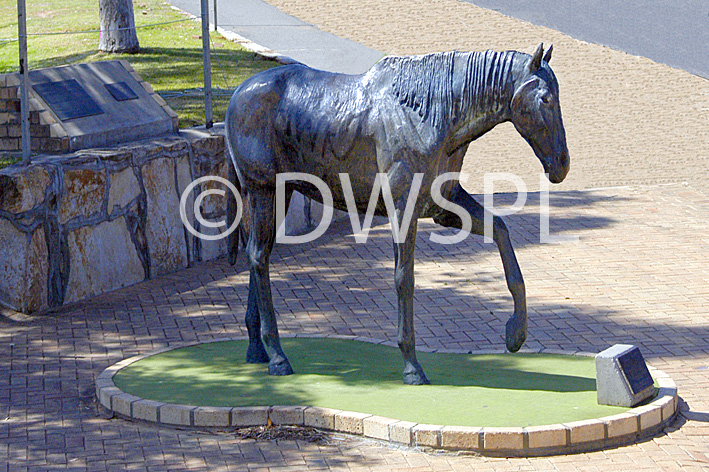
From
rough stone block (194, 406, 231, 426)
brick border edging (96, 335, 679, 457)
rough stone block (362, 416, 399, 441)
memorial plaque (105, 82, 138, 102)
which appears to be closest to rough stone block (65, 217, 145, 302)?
memorial plaque (105, 82, 138, 102)

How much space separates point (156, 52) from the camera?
17047 mm

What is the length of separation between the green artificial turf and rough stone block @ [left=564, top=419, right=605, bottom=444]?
0.11 metres

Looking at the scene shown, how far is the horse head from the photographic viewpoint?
246 inches

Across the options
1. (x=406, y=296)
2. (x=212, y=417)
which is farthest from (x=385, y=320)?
(x=212, y=417)

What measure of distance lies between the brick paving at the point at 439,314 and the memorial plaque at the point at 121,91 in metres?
1.97

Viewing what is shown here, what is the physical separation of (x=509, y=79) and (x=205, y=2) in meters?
5.89

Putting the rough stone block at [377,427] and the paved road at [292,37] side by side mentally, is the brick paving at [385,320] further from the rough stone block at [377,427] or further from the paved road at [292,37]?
the paved road at [292,37]

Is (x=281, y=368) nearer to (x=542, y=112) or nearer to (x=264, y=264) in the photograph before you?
(x=264, y=264)

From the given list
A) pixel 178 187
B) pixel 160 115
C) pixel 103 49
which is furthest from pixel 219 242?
pixel 103 49

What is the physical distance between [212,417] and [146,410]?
18.5 inches

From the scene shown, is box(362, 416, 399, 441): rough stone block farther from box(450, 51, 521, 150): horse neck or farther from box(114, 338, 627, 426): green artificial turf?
box(450, 51, 521, 150): horse neck

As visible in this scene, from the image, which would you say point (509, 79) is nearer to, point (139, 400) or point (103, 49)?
point (139, 400)

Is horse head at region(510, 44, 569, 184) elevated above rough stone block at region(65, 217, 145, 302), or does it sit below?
above

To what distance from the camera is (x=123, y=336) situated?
28.1ft
